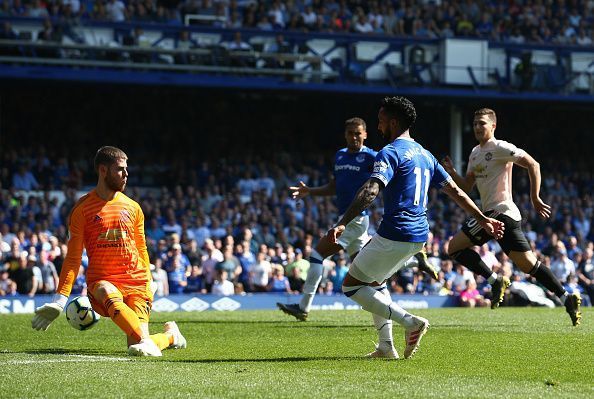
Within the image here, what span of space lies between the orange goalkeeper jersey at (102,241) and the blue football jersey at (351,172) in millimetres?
4610

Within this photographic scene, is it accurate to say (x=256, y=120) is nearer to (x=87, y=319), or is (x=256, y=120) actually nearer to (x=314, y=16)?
(x=314, y=16)

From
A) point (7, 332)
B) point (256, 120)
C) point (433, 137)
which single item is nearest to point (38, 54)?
point (256, 120)

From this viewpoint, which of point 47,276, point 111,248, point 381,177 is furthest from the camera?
point 47,276

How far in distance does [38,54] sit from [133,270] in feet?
65.5

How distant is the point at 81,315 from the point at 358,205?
260 centimetres

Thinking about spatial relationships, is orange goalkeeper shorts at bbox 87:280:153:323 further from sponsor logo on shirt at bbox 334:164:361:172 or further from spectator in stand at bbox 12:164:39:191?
spectator in stand at bbox 12:164:39:191

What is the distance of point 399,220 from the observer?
29.7 feet

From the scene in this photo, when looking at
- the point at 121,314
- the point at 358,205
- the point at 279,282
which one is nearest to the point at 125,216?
the point at 121,314

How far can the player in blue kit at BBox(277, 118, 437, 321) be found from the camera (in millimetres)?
13625

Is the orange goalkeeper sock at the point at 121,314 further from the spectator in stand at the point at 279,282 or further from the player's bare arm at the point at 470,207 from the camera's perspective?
the spectator in stand at the point at 279,282

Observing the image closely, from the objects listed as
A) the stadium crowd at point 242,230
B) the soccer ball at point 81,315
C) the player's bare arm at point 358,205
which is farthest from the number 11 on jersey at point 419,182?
the stadium crowd at point 242,230

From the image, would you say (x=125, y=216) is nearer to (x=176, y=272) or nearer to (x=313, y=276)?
(x=313, y=276)

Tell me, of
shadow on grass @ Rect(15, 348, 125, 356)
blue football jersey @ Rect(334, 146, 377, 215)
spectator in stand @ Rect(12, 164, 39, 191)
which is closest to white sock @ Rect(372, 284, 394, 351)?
shadow on grass @ Rect(15, 348, 125, 356)

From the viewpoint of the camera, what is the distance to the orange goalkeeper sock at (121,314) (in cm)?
912
